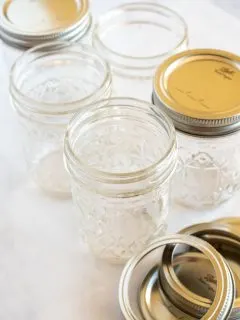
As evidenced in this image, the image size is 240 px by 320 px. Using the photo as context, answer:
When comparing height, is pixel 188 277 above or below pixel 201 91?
below

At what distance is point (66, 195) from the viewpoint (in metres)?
0.76

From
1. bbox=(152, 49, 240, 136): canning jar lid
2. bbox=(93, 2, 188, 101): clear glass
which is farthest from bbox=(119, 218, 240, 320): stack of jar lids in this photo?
bbox=(93, 2, 188, 101): clear glass

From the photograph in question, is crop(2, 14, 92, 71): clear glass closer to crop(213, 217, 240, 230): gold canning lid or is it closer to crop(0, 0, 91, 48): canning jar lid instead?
crop(0, 0, 91, 48): canning jar lid

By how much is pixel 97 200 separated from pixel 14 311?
0.14m

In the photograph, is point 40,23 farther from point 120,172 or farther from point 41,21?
point 120,172

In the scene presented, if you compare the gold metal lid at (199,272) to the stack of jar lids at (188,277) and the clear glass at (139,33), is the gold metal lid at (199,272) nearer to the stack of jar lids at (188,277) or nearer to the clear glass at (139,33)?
the stack of jar lids at (188,277)

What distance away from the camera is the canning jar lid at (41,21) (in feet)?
2.62

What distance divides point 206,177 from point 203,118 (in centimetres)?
12

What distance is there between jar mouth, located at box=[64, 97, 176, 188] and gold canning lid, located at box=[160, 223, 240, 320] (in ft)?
0.27

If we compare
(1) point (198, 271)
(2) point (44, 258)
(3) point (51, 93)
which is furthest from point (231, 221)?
(3) point (51, 93)

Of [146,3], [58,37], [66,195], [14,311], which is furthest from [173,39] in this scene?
[14,311]

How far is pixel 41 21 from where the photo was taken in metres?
0.83

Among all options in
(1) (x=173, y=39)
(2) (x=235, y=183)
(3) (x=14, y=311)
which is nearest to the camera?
(3) (x=14, y=311)

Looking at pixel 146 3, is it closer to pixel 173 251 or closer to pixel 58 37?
pixel 58 37
